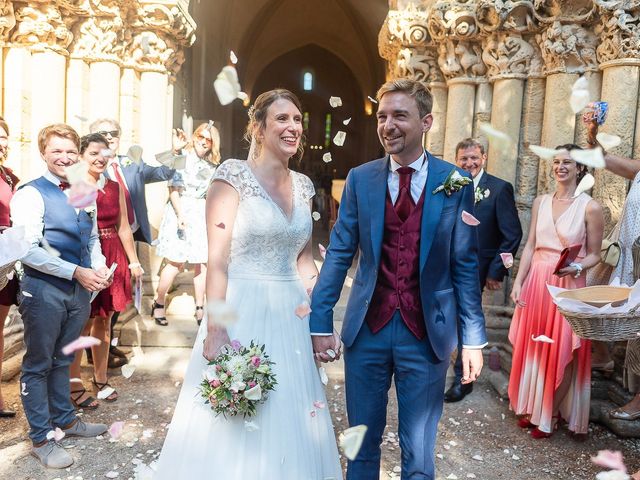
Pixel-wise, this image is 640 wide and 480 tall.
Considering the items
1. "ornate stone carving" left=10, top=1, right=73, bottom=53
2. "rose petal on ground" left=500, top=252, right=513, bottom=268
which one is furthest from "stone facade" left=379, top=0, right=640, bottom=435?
"ornate stone carving" left=10, top=1, right=73, bottom=53

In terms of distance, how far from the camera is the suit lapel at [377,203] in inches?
93.9

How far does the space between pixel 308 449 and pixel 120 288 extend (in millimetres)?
2283

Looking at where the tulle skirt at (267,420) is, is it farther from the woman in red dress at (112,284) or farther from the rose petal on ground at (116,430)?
the woman in red dress at (112,284)

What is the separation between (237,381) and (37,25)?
417cm

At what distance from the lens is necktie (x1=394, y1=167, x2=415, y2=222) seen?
7.95 ft

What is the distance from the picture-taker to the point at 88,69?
5.70m

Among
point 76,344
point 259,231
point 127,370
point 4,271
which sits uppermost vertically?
point 259,231

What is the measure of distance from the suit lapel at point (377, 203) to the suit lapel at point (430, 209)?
0.18 meters

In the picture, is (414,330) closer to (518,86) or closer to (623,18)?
(623,18)

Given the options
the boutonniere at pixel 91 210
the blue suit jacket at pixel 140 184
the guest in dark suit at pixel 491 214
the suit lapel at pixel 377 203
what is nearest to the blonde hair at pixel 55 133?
the boutonniere at pixel 91 210

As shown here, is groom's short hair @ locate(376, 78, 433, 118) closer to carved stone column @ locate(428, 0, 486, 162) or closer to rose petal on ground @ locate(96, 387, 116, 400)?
rose petal on ground @ locate(96, 387, 116, 400)

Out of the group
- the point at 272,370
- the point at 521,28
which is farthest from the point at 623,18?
the point at 272,370

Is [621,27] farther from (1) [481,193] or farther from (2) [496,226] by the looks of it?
(2) [496,226]

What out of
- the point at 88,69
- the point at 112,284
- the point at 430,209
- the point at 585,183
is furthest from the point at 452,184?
the point at 88,69
